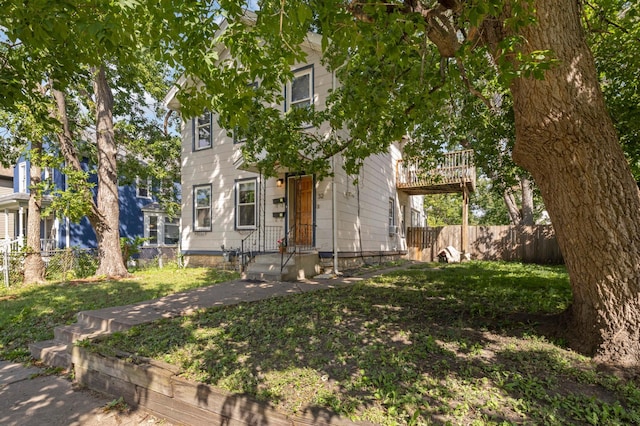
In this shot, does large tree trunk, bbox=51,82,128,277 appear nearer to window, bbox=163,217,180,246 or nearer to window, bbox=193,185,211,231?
window, bbox=193,185,211,231

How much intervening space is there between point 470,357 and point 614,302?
4.42 ft

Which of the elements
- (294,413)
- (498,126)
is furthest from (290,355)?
(498,126)

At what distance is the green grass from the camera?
497 centimetres

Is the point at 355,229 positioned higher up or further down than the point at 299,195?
further down

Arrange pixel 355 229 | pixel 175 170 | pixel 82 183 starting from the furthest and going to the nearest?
1. pixel 175 170
2. pixel 355 229
3. pixel 82 183

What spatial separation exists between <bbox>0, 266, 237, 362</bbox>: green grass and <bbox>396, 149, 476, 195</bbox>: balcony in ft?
28.2

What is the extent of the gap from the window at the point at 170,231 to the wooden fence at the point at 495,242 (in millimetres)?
14256

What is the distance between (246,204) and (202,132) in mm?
3584

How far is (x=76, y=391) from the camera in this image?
11.7ft

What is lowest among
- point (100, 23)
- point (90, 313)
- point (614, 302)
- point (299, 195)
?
point (90, 313)

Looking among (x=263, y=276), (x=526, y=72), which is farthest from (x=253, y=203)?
(x=526, y=72)

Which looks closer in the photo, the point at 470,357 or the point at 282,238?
the point at 470,357

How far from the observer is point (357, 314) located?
15.6ft

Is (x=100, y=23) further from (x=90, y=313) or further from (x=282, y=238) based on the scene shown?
(x=282, y=238)
